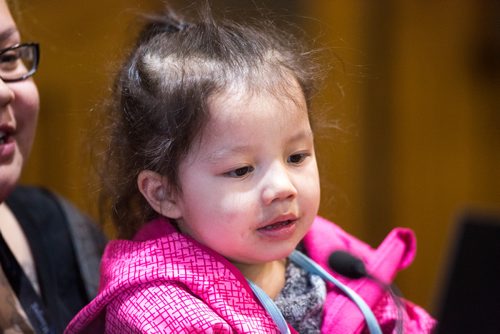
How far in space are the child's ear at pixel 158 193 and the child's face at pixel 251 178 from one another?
32 mm

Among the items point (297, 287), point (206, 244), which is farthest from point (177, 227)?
point (297, 287)

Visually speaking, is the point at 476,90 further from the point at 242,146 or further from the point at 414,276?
the point at 242,146

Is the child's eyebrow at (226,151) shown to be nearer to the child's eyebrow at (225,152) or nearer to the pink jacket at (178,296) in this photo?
the child's eyebrow at (225,152)

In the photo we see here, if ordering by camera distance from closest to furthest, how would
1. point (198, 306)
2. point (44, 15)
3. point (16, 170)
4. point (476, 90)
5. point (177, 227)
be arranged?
point (198, 306), point (177, 227), point (16, 170), point (44, 15), point (476, 90)

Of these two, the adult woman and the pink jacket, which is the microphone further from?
the adult woman

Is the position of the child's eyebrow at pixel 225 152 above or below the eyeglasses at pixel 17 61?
below

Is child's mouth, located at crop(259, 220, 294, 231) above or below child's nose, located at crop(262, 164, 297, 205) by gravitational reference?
below

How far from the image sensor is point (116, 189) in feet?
3.63

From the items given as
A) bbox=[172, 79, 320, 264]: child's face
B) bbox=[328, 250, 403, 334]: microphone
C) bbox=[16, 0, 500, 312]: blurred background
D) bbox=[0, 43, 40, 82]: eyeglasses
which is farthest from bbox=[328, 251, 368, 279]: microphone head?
bbox=[16, 0, 500, 312]: blurred background

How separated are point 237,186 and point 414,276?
2092 millimetres

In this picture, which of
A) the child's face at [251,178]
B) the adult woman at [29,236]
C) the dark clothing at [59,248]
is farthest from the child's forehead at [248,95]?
the dark clothing at [59,248]

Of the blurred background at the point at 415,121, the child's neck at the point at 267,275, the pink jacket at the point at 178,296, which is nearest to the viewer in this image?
the pink jacket at the point at 178,296

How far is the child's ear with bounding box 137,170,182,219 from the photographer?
104cm

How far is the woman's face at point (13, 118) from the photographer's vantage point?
122 cm
